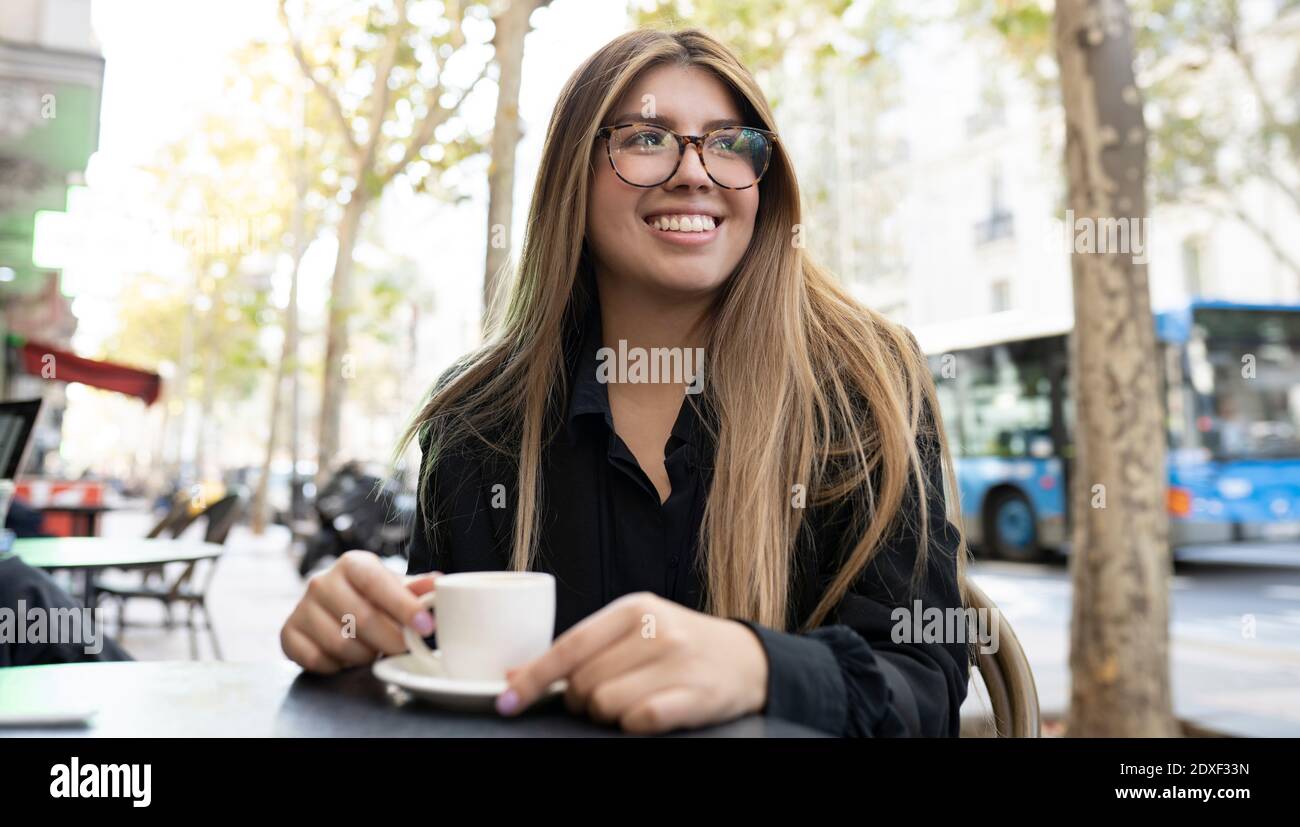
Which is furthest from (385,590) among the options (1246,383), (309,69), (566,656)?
(309,69)

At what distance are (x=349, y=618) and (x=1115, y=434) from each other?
4.04 m

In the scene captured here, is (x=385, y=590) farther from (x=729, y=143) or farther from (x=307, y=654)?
(x=729, y=143)

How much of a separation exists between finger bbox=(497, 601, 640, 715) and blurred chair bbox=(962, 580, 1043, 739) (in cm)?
77

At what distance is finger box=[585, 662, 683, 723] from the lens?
0.93m

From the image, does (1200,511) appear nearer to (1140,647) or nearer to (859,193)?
(1140,647)

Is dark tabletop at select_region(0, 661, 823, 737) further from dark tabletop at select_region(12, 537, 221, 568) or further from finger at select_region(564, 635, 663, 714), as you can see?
dark tabletop at select_region(12, 537, 221, 568)

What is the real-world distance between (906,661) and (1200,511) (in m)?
11.7

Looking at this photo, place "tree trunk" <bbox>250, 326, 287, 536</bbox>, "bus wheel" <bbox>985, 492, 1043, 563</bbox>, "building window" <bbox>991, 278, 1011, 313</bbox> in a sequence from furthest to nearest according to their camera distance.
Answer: "building window" <bbox>991, 278, 1011, 313</bbox>
"tree trunk" <bbox>250, 326, 287, 536</bbox>
"bus wheel" <bbox>985, 492, 1043, 563</bbox>

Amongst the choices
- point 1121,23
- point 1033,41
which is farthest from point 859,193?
point 1121,23

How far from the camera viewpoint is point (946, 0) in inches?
591

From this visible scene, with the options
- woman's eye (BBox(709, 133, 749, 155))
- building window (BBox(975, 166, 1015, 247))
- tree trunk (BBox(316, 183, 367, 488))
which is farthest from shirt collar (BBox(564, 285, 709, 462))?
building window (BBox(975, 166, 1015, 247))

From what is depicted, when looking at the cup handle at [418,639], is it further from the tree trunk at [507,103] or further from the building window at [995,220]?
the building window at [995,220]

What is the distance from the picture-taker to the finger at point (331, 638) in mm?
1211

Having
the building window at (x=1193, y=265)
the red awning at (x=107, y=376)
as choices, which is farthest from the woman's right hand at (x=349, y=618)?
the building window at (x=1193, y=265)
